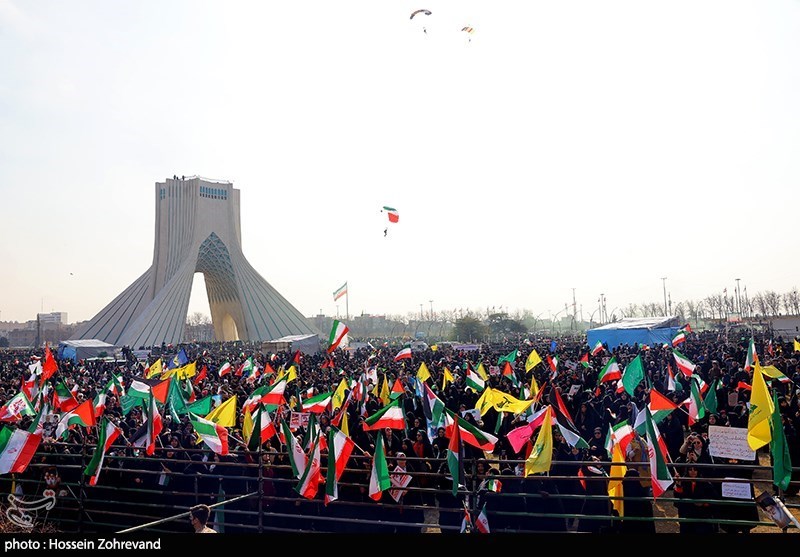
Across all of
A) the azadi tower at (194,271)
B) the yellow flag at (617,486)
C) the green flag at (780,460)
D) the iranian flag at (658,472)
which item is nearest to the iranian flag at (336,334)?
the yellow flag at (617,486)

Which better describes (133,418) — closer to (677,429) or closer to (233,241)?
(677,429)

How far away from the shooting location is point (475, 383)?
51.1ft

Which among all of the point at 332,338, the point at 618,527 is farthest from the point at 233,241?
the point at 618,527

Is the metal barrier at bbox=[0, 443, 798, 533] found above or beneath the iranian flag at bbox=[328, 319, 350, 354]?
beneath

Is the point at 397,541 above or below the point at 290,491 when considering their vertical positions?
above

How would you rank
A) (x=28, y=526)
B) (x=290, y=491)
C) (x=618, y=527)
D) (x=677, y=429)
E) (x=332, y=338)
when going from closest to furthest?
(x=618, y=527)
(x=28, y=526)
(x=290, y=491)
(x=677, y=429)
(x=332, y=338)

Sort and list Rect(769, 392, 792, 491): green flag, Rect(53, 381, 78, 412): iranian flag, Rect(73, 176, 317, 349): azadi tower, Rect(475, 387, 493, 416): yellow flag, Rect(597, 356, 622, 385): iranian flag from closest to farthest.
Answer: Rect(769, 392, 792, 491): green flag < Rect(475, 387, 493, 416): yellow flag < Rect(53, 381, 78, 412): iranian flag < Rect(597, 356, 622, 385): iranian flag < Rect(73, 176, 317, 349): azadi tower

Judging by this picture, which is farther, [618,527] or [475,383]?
[475,383]

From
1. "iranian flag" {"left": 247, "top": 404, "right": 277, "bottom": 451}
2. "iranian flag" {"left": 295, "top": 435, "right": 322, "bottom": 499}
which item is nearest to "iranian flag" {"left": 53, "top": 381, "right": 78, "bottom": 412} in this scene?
"iranian flag" {"left": 247, "top": 404, "right": 277, "bottom": 451}

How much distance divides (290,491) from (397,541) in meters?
7.55

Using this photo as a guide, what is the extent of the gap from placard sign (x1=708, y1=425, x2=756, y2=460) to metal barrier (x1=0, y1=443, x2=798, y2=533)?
0.70ft

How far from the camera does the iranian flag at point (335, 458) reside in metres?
7.69

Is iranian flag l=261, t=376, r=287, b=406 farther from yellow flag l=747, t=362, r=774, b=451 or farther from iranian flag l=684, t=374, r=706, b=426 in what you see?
yellow flag l=747, t=362, r=774, b=451

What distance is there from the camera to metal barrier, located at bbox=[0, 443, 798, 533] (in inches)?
294
